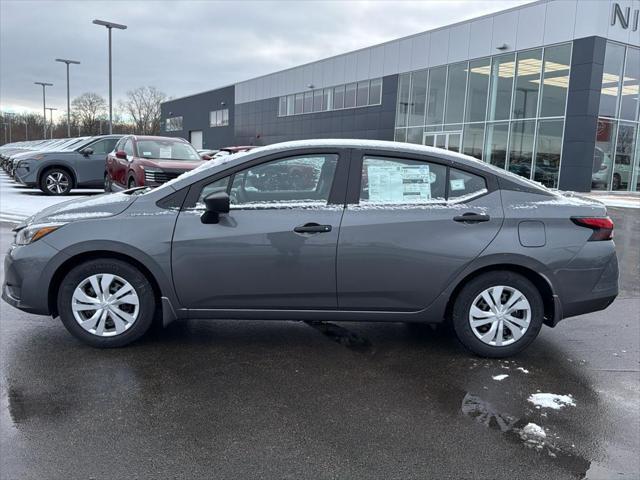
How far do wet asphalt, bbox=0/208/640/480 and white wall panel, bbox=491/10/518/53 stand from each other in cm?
2314

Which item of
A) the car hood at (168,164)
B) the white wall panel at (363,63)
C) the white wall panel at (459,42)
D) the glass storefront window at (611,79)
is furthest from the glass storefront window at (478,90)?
the car hood at (168,164)

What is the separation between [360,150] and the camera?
428cm

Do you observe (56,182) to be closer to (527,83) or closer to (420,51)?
(527,83)

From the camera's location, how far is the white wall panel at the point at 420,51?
98.8 feet

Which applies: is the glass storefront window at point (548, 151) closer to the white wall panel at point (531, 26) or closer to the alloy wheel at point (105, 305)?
the white wall panel at point (531, 26)

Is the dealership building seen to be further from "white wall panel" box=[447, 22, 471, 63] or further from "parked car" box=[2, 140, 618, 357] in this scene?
"parked car" box=[2, 140, 618, 357]

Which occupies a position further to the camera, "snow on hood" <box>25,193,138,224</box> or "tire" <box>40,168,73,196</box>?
"tire" <box>40,168,73,196</box>

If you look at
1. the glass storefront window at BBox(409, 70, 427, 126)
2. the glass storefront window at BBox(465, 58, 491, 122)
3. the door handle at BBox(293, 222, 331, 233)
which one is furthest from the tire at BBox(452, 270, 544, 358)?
the glass storefront window at BBox(409, 70, 427, 126)

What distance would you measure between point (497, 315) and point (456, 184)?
1.05m

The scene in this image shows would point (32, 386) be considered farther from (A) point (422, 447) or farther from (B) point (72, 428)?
(A) point (422, 447)

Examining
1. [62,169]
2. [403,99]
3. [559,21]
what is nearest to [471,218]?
[62,169]

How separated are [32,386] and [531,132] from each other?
956 inches

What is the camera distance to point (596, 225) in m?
4.27

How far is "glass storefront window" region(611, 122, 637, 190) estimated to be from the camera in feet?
78.9
